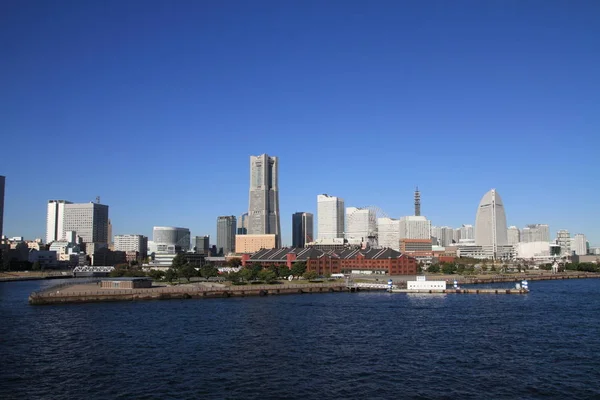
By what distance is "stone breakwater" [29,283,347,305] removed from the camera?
72.7 metres

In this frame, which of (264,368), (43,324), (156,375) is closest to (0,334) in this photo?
(43,324)

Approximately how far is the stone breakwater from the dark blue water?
5.33m

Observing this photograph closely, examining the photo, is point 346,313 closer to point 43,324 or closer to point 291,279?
point 43,324

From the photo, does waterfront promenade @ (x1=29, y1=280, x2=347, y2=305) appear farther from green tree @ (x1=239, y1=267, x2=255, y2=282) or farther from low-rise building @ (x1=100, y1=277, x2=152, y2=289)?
green tree @ (x1=239, y1=267, x2=255, y2=282)

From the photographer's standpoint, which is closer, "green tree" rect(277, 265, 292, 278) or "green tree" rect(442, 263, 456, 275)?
"green tree" rect(277, 265, 292, 278)

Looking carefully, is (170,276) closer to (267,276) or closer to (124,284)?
(267,276)

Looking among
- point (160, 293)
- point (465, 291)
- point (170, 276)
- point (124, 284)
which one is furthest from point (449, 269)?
point (124, 284)

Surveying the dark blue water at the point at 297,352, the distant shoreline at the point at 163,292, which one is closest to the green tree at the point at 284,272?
the distant shoreline at the point at 163,292

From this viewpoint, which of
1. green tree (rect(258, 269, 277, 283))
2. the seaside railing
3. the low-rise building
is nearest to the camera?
the seaside railing

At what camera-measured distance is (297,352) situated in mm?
40719

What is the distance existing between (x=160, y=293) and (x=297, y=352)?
4219cm

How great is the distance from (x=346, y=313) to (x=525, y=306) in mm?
25429

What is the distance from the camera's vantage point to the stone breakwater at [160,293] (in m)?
72.7

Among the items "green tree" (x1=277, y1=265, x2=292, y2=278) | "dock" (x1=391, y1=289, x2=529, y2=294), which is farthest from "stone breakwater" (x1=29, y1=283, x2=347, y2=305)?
"green tree" (x1=277, y1=265, x2=292, y2=278)
